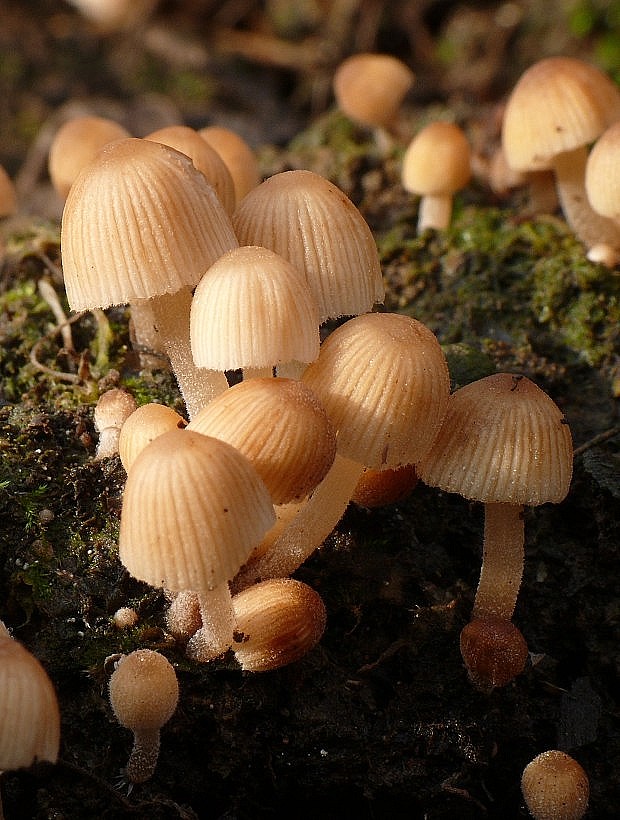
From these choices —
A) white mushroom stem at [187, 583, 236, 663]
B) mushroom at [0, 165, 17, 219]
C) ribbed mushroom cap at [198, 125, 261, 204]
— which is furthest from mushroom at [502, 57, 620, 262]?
white mushroom stem at [187, 583, 236, 663]

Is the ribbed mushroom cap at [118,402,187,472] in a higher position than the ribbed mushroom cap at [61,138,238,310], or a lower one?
lower

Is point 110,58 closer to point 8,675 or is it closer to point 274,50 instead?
point 274,50

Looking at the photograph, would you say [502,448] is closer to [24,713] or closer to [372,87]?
[24,713]

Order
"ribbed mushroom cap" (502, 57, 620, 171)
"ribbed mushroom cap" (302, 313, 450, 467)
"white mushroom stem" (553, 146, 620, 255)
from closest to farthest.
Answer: "ribbed mushroom cap" (302, 313, 450, 467) < "ribbed mushroom cap" (502, 57, 620, 171) < "white mushroom stem" (553, 146, 620, 255)

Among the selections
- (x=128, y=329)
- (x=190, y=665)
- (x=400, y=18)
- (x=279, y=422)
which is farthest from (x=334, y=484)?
(x=400, y=18)

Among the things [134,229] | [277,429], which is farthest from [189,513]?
[134,229]

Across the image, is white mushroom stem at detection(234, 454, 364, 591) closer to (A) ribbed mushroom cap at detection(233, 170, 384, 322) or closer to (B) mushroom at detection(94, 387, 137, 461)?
(A) ribbed mushroom cap at detection(233, 170, 384, 322)

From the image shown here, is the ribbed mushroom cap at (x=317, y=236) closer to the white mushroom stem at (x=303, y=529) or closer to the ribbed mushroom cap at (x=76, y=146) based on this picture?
the white mushroom stem at (x=303, y=529)

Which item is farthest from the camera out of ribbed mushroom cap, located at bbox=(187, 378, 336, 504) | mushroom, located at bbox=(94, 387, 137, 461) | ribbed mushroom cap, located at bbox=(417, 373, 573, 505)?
mushroom, located at bbox=(94, 387, 137, 461)
